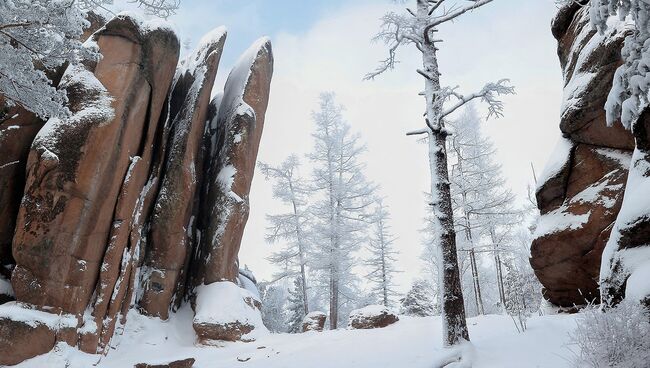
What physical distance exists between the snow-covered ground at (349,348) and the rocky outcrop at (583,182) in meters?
1.79

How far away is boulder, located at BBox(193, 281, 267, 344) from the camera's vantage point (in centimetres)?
1384

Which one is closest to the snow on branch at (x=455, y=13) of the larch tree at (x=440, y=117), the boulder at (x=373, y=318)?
the larch tree at (x=440, y=117)

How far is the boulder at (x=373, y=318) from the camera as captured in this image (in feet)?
43.7

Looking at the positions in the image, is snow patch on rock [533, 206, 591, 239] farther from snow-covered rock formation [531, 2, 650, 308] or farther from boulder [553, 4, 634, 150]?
boulder [553, 4, 634, 150]

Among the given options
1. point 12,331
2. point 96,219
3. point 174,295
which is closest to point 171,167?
point 96,219

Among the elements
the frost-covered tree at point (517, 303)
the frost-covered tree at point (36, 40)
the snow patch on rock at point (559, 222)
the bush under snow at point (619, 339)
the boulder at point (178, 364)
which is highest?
the frost-covered tree at point (36, 40)

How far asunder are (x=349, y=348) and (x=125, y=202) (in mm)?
9234

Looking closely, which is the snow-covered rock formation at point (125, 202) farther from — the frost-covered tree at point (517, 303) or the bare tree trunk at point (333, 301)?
the frost-covered tree at point (517, 303)

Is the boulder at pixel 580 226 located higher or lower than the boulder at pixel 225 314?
higher

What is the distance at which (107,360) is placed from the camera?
473 inches

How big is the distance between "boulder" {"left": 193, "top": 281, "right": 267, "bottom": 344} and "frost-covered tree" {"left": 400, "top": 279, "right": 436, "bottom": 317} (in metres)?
9.81

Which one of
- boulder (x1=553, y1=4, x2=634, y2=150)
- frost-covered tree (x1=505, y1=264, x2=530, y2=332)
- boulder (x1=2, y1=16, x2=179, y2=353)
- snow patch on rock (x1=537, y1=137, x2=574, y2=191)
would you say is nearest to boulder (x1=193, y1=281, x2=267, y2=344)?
boulder (x1=2, y1=16, x2=179, y2=353)

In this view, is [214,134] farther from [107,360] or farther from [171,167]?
[107,360]

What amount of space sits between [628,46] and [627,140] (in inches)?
205
